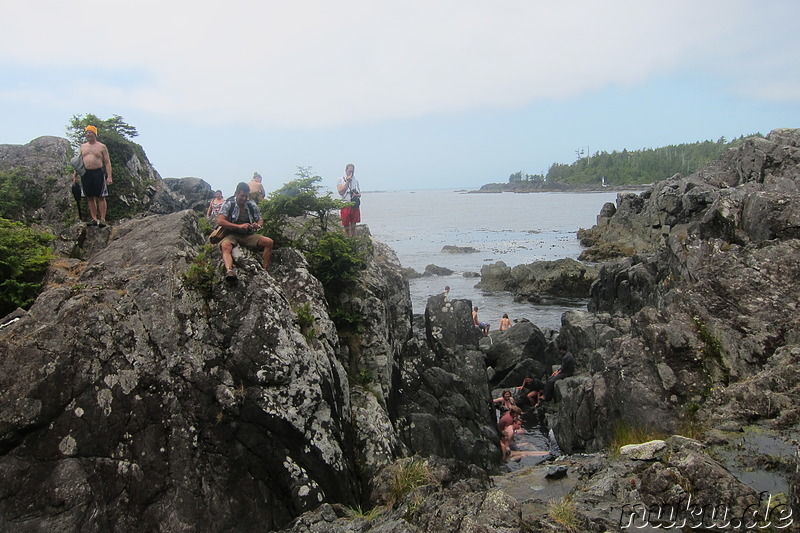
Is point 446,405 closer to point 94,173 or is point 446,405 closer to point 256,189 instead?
point 256,189

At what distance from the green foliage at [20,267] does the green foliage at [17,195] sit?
4.31m

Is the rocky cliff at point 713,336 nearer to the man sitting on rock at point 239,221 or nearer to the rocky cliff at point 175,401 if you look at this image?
the rocky cliff at point 175,401

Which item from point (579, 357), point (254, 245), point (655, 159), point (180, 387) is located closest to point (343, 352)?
point (254, 245)

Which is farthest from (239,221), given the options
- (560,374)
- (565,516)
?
(560,374)

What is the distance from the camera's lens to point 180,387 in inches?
334

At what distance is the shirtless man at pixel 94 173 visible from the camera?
1283 centimetres

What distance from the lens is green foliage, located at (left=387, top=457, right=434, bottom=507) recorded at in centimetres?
791

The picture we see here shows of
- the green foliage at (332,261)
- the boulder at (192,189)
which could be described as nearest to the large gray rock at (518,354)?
the green foliage at (332,261)

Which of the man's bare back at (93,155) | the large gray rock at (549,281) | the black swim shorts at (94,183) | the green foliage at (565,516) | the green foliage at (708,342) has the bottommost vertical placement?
the large gray rock at (549,281)

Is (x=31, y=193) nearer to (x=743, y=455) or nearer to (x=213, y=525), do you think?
(x=213, y=525)

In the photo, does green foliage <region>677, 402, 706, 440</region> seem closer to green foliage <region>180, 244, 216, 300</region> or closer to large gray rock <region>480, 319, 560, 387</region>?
green foliage <region>180, 244, 216, 300</region>

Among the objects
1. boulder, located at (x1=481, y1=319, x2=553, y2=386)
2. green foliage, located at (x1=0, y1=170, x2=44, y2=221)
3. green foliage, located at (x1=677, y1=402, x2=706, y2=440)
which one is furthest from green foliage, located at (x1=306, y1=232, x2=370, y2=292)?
boulder, located at (x1=481, y1=319, x2=553, y2=386)

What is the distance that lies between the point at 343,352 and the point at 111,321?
5.26m

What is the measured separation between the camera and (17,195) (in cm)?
1498
